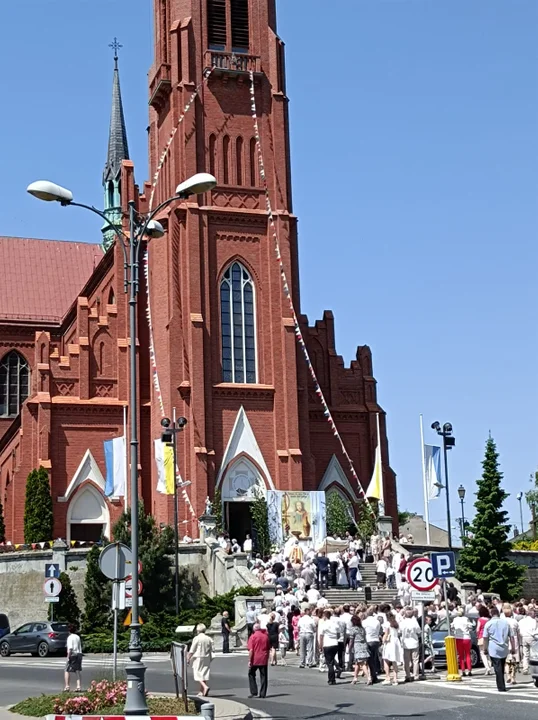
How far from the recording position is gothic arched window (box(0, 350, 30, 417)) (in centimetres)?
6494

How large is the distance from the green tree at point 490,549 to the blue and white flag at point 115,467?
47.2ft

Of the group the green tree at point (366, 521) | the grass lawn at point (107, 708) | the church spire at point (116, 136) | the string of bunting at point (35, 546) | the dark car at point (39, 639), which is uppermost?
the church spire at point (116, 136)

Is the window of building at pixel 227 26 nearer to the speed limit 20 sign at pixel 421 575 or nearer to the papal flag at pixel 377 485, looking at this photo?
the papal flag at pixel 377 485

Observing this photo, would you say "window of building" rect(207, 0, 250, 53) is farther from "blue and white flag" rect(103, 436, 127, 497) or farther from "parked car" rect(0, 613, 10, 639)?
"parked car" rect(0, 613, 10, 639)

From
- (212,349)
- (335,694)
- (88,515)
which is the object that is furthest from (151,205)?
(335,694)

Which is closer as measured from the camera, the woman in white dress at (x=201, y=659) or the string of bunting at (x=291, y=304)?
the woman in white dress at (x=201, y=659)

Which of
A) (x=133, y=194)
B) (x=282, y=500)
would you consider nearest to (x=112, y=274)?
(x=133, y=194)

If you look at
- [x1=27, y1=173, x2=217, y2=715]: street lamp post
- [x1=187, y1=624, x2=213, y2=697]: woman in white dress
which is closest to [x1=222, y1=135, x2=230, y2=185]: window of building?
[x1=27, y1=173, x2=217, y2=715]: street lamp post

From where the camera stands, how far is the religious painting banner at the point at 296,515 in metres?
47.8

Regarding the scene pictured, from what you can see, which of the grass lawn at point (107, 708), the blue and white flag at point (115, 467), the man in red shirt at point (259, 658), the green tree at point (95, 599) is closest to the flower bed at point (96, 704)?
the grass lawn at point (107, 708)

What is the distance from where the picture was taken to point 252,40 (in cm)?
5341

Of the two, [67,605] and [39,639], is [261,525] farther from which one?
[39,639]

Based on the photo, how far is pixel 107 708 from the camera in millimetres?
17453

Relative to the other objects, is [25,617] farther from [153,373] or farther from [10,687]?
[10,687]
